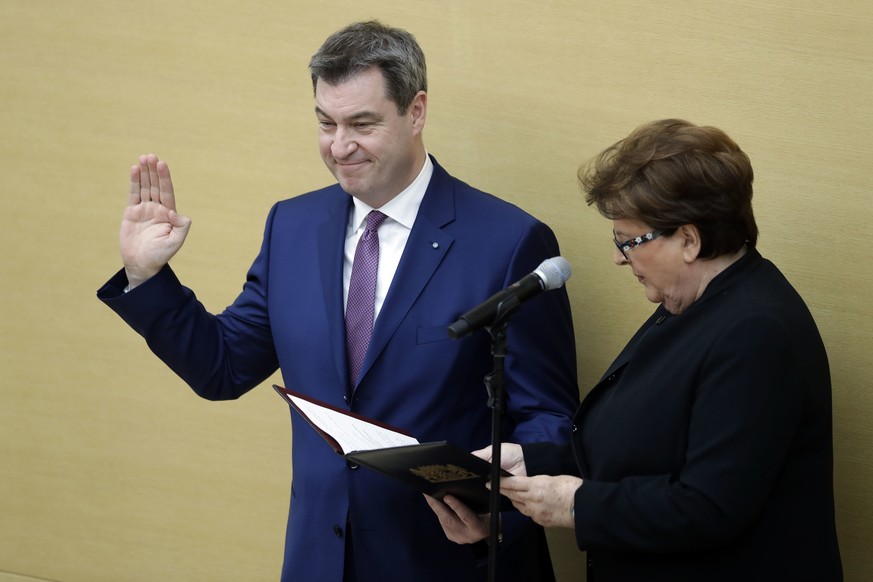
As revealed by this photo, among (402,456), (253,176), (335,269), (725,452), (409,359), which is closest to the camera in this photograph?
(725,452)

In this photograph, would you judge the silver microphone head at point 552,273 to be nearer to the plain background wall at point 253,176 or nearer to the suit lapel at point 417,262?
the suit lapel at point 417,262

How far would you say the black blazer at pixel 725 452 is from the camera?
6.52ft

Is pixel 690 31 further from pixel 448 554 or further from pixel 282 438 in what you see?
pixel 282 438

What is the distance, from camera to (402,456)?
2094mm

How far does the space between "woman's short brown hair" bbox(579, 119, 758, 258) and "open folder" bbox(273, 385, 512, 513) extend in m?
0.58

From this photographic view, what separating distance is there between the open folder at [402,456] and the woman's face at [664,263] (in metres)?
0.48

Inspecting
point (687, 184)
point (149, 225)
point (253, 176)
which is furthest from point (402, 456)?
point (253, 176)

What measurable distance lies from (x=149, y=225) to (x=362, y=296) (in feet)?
1.72

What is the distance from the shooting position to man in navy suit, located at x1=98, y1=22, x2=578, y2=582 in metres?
2.57

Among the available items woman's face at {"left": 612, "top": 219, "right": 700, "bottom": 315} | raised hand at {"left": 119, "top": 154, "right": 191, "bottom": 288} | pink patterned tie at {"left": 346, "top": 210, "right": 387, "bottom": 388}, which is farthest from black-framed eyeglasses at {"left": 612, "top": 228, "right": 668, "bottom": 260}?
raised hand at {"left": 119, "top": 154, "right": 191, "bottom": 288}

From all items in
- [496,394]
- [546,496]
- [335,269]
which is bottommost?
[546,496]

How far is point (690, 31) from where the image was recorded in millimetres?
2881

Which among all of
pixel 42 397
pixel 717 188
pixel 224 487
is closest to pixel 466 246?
pixel 717 188

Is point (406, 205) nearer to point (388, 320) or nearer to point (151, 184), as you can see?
point (388, 320)
